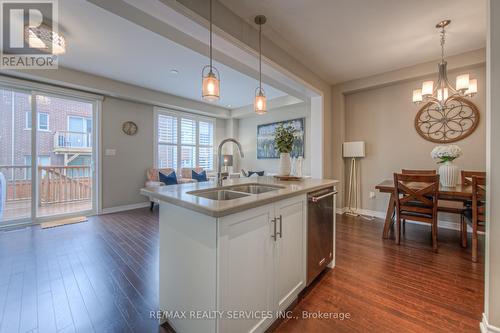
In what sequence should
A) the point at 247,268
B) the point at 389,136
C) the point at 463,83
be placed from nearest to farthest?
the point at 247,268, the point at 463,83, the point at 389,136

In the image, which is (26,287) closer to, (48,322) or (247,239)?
(48,322)

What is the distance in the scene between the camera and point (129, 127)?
4773 mm

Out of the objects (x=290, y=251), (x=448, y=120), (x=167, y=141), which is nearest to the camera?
(x=290, y=251)

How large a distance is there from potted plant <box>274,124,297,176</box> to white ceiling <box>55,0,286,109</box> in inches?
76.2

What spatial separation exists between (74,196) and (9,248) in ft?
8.71

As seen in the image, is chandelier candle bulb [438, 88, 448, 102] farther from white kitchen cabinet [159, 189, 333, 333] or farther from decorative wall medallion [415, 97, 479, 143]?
white kitchen cabinet [159, 189, 333, 333]

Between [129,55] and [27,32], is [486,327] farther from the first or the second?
[27,32]

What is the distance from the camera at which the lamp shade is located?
402 cm

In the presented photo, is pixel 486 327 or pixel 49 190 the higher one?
pixel 49 190

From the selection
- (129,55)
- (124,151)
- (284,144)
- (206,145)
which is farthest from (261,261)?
(206,145)

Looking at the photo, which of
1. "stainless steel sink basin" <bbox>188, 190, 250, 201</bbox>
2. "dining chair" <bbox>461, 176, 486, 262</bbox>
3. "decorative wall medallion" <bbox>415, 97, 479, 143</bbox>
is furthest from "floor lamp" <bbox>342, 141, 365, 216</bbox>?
"stainless steel sink basin" <bbox>188, 190, 250, 201</bbox>

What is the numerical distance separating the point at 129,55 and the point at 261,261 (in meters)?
3.54

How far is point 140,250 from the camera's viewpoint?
2.54 m

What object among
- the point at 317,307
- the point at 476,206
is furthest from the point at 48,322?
the point at 476,206
